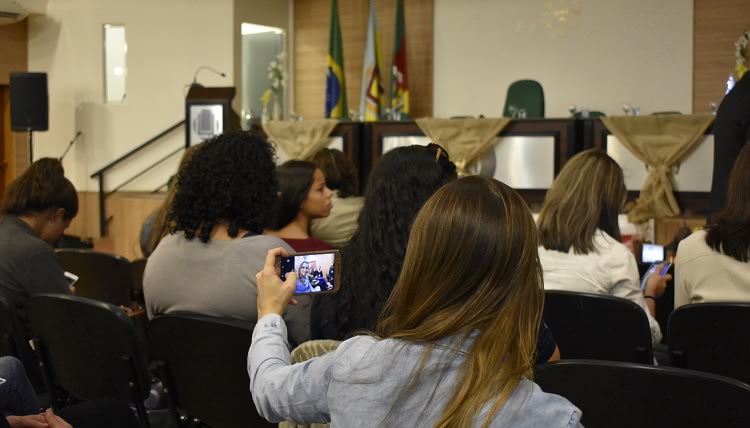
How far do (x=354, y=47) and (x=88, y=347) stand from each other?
8.34 metres

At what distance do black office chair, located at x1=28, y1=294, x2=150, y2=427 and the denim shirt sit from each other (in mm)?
1020

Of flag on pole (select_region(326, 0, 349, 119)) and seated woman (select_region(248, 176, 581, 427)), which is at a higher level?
flag on pole (select_region(326, 0, 349, 119))

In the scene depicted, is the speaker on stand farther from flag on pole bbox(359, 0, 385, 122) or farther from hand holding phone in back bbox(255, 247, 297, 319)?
hand holding phone in back bbox(255, 247, 297, 319)

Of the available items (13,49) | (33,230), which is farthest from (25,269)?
(13,49)

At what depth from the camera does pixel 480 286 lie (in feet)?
3.72

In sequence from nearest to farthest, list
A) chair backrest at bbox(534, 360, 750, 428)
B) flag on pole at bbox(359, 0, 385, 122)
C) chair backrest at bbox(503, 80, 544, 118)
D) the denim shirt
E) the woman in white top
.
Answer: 1. the denim shirt
2. chair backrest at bbox(534, 360, 750, 428)
3. the woman in white top
4. chair backrest at bbox(503, 80, 544, 118)
5. flag on pole at bbox(359, 0, 385, 122)

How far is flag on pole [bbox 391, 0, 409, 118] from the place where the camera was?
9.34 metres

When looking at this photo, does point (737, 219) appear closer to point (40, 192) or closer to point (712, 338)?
point (712, 338)

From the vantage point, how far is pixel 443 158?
2.11 m

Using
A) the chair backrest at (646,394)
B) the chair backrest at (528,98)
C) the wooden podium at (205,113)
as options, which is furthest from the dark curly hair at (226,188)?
the wooden podium at (205,113)

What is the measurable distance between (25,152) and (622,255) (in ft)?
30.3

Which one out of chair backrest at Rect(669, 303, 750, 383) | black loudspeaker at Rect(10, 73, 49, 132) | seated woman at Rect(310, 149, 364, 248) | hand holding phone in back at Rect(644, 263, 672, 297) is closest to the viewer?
chair backrest at Rect(669, 303, 750, 383)

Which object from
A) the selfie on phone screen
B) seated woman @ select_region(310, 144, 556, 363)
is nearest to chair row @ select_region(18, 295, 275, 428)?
seated woman @ select_region(310, 144, 556, 363)

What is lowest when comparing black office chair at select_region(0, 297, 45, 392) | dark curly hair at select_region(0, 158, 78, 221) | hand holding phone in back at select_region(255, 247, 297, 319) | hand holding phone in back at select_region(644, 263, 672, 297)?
black office chair at select_region(0, 297, 45, 392)
